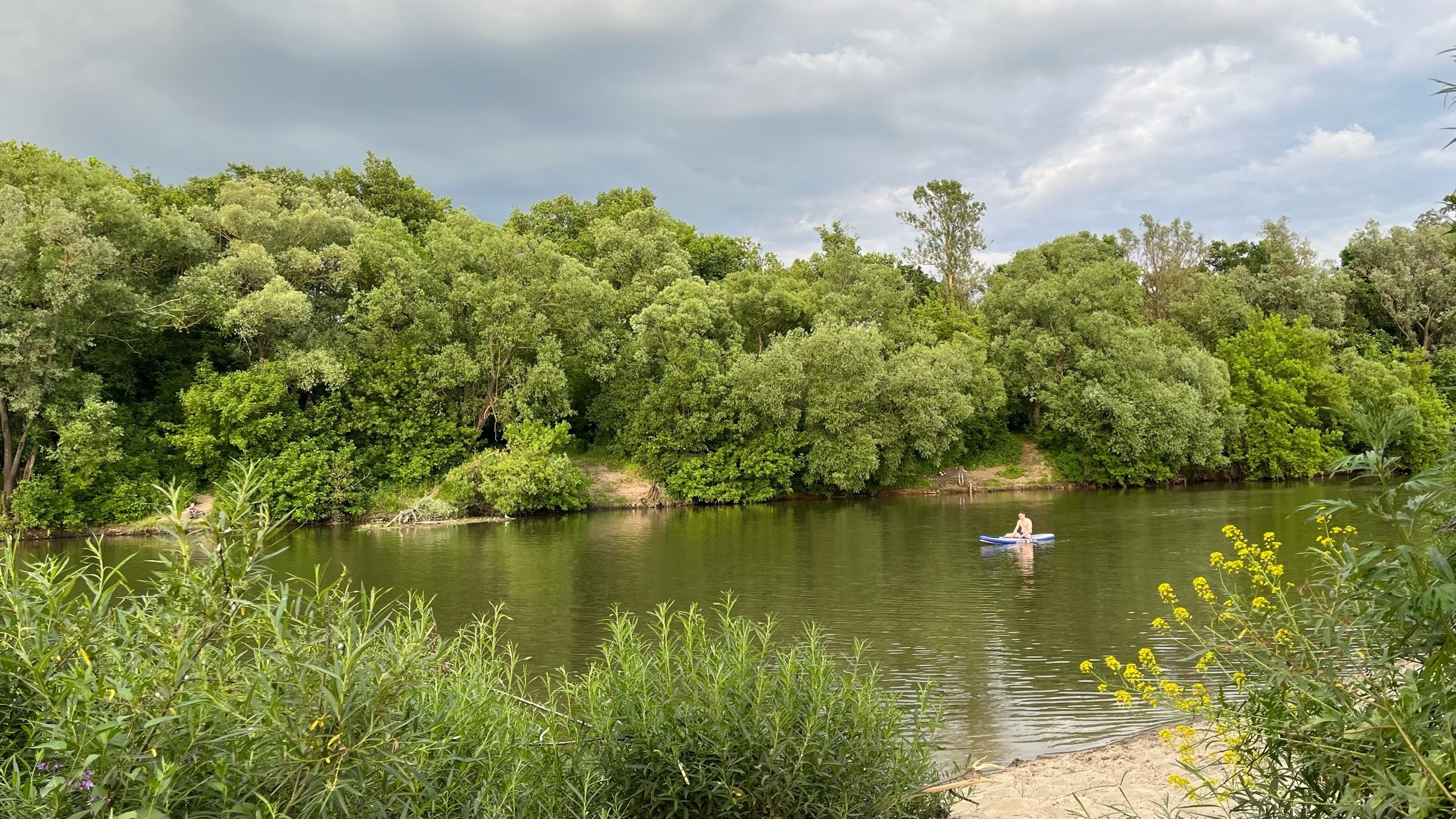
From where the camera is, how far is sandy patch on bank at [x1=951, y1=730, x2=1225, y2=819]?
6207 mm

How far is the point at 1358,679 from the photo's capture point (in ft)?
12.0

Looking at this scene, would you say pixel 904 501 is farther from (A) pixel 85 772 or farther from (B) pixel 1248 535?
(A) pixel 85 772

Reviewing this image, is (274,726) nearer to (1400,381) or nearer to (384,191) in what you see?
(384,191)

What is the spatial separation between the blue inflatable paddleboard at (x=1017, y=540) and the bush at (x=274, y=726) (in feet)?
58.5

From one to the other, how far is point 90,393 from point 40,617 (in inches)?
1188

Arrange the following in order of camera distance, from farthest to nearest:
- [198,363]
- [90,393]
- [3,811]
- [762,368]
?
[762,368] → [198,363] → [90,393] → [3,811]

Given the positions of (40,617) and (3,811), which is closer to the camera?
(3,811)

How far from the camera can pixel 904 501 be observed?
35.5m

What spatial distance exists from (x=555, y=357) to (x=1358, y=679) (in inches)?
1266

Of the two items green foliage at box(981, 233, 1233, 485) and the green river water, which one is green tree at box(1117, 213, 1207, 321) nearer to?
green foliage at box(981, 233, 1233, 485)

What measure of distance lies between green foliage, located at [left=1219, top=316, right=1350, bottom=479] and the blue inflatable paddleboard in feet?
76.3

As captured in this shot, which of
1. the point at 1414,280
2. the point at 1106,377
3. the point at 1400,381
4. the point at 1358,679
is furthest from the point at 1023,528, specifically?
the point at 1414,280

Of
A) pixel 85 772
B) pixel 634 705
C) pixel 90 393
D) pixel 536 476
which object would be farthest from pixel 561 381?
pixel 85 772

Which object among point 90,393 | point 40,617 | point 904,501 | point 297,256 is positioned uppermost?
point 297,256
